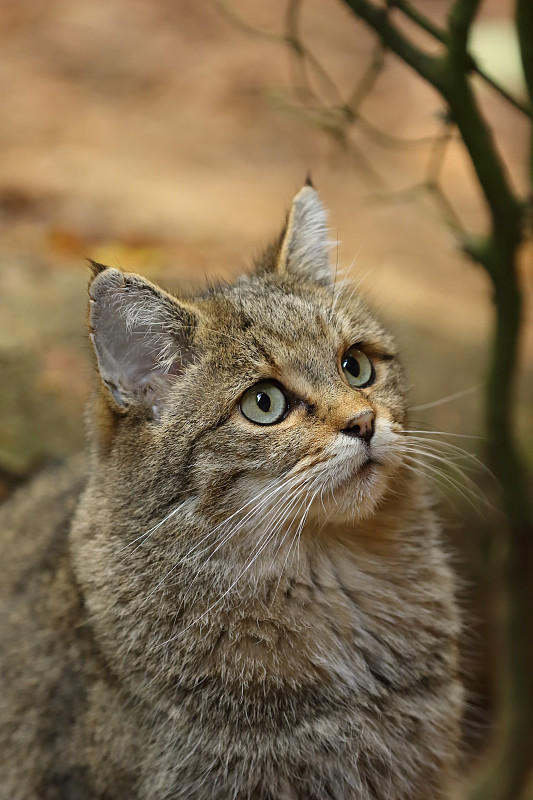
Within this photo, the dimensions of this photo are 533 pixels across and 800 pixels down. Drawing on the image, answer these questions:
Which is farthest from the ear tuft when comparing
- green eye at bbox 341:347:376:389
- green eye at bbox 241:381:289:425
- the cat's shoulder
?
the cat's shoulder

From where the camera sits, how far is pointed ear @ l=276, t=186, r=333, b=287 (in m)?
3.06

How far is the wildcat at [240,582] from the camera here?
8.13 ft

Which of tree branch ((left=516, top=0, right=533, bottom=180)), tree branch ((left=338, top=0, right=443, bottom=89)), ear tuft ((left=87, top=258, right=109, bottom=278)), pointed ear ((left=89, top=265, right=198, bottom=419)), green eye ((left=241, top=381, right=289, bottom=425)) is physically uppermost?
tree branch ((left=338, top=0, right=443, bottom=89))

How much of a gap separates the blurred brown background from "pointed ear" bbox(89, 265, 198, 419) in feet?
3.80

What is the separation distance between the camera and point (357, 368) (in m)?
2.77

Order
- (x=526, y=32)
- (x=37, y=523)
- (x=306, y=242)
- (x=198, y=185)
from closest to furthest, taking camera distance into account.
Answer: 1. (x=526, y=32)
2. (x=306, y=242)
3. (x=37, y=523)
4. (x=198, y=185)

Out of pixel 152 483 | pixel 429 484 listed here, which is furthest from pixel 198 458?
pixel 429 484

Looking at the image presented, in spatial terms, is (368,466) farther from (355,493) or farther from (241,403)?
(241,403)

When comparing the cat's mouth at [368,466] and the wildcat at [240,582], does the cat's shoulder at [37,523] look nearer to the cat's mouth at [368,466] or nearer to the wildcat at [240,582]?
the wildcat at [240,582]

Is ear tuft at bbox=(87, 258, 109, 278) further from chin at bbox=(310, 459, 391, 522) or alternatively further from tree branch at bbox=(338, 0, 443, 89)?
tree branch at bbox=(338, 0, 443, 89)

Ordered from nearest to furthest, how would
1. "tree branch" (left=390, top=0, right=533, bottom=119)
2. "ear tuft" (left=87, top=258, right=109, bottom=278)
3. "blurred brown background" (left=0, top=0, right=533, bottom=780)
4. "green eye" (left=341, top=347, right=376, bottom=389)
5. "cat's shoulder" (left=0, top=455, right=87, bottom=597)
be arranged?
"ear tuft" (left=87, top=258, right=109, bottom=278) → "green eye" (left=341, top=347, right=376, bottom=389) → "tree branch" (left=390, top=0, right=533, bottom=119) → "cat's shoulder" (left=0, top=455, right=87, bottom=597) → "blurred brown background" (left=0, top=0, right=533, bottom=780)

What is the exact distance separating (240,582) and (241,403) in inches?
20.0

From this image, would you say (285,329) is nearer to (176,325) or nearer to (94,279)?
(176,325)

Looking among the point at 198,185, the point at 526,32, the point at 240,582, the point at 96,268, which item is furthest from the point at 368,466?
the point at 198,185
